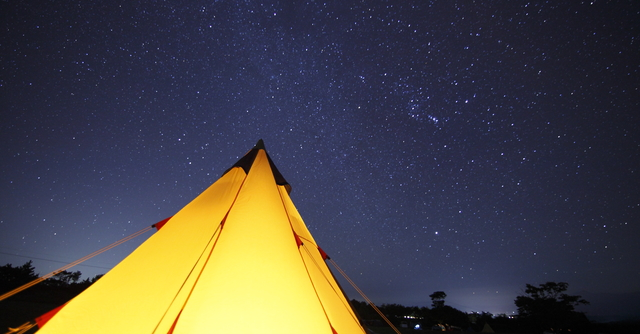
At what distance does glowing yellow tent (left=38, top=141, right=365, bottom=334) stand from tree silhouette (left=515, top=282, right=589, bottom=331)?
39.5m

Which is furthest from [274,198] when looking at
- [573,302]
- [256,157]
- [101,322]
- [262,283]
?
[573,302]

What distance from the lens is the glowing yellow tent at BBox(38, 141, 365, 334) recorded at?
262 cm

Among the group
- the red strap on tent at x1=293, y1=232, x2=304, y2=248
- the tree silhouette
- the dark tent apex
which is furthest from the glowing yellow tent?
the tree silhouette

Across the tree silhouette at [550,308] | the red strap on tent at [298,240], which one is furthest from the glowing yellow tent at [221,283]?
the tree silhouette at [550,308]

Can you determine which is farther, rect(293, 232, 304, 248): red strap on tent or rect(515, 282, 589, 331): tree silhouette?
rect(515, 282, 589, 331): tree silhouette

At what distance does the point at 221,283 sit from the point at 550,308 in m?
41.8

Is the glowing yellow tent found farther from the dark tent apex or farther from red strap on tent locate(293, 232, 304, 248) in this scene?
the dark tent apex

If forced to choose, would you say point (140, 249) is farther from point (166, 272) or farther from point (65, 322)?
point (65, 322)

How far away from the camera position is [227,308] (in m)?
2.69

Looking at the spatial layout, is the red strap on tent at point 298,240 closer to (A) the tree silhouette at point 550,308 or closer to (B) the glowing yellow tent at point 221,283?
(B) the glowing yellow tent at point 221,283

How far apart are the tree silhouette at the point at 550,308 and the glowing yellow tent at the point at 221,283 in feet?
129

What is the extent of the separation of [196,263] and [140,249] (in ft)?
2.62

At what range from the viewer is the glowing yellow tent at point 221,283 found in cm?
262

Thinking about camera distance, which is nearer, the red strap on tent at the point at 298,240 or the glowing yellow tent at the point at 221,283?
the glowing yellow tent at the point at 221,283
